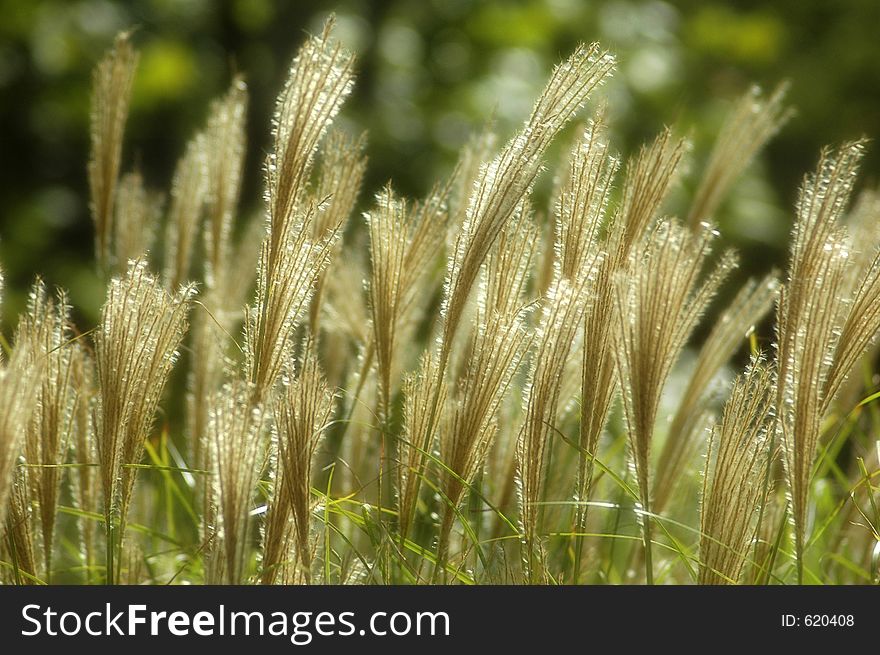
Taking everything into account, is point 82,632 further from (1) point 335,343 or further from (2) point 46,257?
(2) point 46,257

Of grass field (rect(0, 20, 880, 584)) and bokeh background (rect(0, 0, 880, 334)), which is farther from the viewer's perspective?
bokeh background (rect(0, 0, 880, 334))

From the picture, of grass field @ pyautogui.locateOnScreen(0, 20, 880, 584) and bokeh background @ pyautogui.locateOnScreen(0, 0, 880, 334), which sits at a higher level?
bokeh background @ pyautogui.locateOnScreen(0, 0, 880, 334)

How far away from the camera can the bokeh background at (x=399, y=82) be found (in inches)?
181

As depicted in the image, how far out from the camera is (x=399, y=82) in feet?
16.8

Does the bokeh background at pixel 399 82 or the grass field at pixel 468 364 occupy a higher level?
the bokeh background at pixel 399 82

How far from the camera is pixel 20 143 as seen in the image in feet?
17.2

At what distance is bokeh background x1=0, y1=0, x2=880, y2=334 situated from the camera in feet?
15.1

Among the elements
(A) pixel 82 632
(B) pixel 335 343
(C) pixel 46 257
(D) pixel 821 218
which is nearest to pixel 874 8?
(C) pixel 46 257

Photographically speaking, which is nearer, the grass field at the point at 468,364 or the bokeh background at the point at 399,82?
the grass field at the point at 468,364

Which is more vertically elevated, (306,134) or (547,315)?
(306,134)

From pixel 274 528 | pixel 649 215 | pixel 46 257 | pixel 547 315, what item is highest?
pixel 46 257

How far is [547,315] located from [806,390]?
0.25m

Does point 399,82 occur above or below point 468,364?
above

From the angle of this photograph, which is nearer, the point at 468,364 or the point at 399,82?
the point at 468,364
